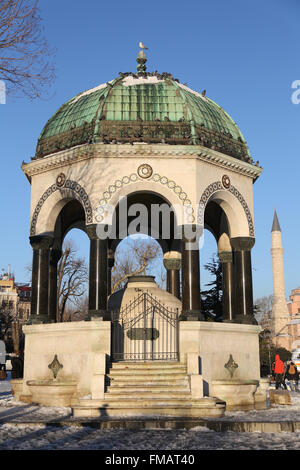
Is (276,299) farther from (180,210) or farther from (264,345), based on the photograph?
(180,210)

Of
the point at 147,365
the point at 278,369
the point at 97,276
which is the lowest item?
the point at 278,369

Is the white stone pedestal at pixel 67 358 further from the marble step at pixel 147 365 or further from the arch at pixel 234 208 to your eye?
the arch at pixel 234 208

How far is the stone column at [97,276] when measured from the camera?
14859mm

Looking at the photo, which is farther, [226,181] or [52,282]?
[52,282]

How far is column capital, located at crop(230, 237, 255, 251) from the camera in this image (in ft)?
56.1

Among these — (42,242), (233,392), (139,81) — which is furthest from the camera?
(139,81)

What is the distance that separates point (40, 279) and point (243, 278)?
6.67 meters

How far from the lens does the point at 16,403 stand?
48.8 feet

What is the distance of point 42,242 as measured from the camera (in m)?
17.0

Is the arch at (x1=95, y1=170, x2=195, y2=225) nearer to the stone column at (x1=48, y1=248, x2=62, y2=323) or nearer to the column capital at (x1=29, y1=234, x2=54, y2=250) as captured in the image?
the column capital at (x1=29, y1=234, x2=54, y2=250)

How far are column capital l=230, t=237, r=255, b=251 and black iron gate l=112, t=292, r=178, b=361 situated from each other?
3.06 meters

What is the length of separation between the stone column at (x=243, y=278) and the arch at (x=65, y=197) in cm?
506

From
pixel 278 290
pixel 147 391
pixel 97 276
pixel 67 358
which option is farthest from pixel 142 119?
pixel 278 290

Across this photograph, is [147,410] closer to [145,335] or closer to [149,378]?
[149,378]
